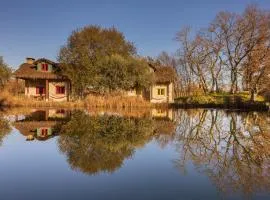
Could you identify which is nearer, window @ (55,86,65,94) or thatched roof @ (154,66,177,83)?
thatched roof @ (154,66,177,83)

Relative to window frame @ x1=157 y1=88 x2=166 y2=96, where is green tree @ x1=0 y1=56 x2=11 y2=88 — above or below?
above

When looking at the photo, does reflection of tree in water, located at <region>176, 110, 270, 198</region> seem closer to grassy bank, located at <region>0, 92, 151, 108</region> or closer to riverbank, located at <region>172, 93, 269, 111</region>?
grassy bank, located at <region>0, 92, 151, 108</region>

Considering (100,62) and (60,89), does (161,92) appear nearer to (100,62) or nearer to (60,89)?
(100,62)

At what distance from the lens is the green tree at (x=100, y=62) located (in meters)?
28.9

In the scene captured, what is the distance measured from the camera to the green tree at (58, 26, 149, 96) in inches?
1137

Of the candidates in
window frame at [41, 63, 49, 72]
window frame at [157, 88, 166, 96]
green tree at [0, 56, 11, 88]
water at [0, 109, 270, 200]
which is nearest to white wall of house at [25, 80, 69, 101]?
window frame at [41, 63, 49, 72]

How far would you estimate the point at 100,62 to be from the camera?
29.3 m

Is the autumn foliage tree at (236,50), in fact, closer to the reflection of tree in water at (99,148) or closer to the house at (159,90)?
the house at (159,90)

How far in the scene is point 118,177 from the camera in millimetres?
5457

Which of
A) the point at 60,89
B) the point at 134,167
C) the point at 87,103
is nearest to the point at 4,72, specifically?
the point at 60,89

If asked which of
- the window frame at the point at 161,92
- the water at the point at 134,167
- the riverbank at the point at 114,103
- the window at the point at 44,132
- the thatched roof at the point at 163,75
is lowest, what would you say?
the water at the point at 134,167

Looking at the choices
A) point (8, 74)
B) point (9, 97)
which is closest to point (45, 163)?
point (9, 97)

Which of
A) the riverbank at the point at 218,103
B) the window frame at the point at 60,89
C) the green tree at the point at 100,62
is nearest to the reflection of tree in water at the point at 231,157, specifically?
the riverbank at the point at 218,103

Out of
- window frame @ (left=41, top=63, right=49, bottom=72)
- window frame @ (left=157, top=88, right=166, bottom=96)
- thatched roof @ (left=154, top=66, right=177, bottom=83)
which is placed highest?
window frame @ (left=41, top=63, right=49, bottom=72)
